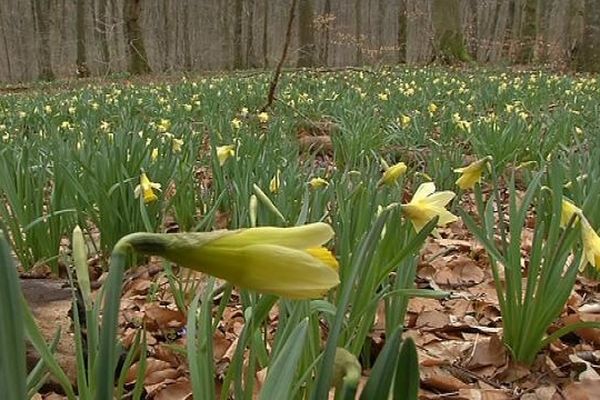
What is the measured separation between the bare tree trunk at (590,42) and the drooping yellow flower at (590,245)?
10611 mm

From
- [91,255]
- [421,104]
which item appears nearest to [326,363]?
[91,255]

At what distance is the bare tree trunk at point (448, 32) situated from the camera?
14672 mm

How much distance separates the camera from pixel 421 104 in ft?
20.0

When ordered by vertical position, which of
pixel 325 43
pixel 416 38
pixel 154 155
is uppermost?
pixel 416 38

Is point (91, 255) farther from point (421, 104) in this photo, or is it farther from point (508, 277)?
point (421, 104)

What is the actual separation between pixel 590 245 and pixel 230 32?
995 inches

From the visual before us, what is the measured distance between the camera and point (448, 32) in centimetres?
1484

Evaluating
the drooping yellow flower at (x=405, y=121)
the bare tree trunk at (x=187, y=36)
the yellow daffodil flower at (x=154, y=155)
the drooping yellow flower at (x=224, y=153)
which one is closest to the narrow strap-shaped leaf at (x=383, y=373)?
the drooping yellow flower at (x=224, y=153)

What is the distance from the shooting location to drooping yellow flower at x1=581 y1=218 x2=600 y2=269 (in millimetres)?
1205

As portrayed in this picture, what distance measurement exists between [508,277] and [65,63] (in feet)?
78.6

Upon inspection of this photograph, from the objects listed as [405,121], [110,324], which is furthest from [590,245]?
[405,121]

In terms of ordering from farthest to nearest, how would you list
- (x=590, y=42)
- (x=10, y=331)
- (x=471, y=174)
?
(x=590, y=42), (x=471, y=174), (x=10, y=331)

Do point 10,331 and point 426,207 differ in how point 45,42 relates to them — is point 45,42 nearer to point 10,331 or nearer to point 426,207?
point 426,207

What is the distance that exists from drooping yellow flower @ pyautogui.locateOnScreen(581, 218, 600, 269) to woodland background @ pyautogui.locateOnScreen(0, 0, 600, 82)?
1781 centimetres
